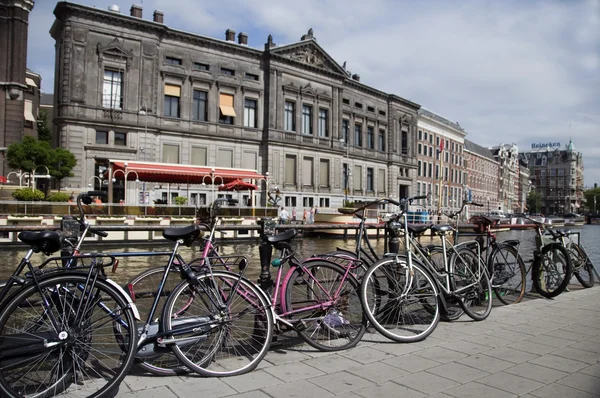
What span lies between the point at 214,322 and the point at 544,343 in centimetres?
357

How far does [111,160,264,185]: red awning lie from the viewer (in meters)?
29.9

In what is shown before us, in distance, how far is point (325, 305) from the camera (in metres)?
4.63

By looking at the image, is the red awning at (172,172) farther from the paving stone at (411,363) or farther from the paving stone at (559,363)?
the paving stone at (559,363)

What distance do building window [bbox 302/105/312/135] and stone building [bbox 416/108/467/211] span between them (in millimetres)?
24588

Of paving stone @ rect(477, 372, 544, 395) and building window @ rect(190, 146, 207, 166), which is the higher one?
building window @ rect(190, 146, 207, 166)

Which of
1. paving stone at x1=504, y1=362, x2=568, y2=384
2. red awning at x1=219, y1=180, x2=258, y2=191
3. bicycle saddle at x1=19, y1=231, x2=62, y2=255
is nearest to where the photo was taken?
bicycle saddle at x1=19, y1=231, x2=62, y2=255

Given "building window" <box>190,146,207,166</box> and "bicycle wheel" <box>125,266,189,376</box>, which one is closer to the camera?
"bicycle wheel" <box>125,266,189,376</box>

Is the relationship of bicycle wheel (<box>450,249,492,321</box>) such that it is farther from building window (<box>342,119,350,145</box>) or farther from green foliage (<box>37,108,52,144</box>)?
green foliage (<box>37,108,52,144</box>)

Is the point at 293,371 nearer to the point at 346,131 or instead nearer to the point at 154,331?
the point at 154,331

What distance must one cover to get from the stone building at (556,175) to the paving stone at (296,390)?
548ft

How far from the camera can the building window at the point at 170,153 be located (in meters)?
41.3

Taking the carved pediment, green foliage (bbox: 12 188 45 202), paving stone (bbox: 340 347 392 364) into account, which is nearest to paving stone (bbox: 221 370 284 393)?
paving stone (bbox: 340 347 392 364)

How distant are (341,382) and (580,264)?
22.9 feet

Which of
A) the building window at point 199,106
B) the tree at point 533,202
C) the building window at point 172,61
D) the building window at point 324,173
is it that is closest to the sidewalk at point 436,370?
the building window at point 172,61
